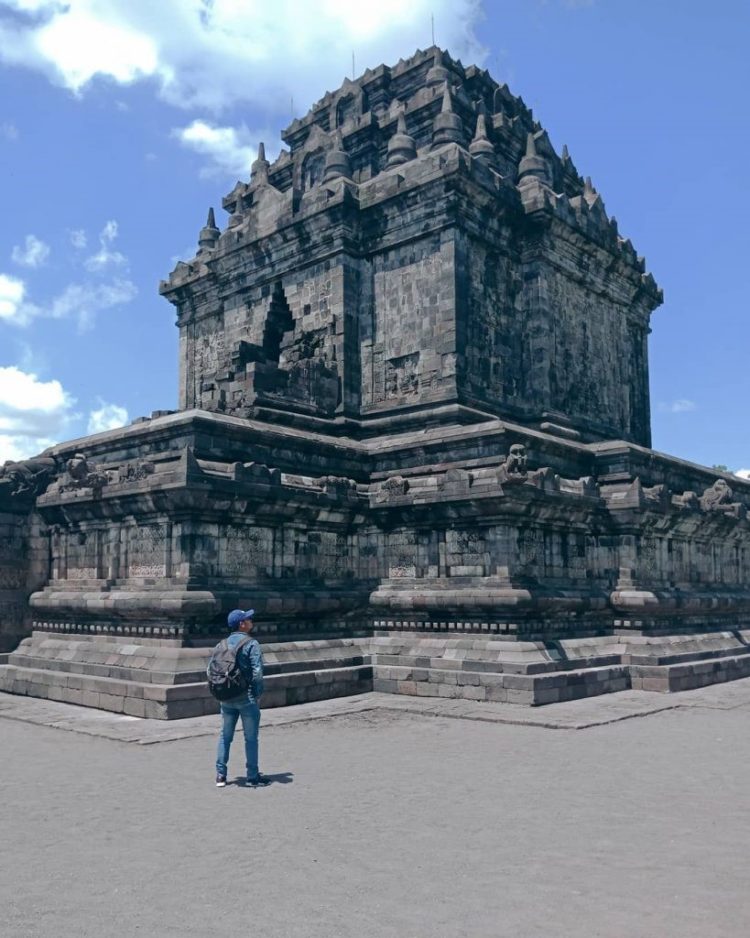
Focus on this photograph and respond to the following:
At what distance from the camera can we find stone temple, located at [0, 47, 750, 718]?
1833 cm

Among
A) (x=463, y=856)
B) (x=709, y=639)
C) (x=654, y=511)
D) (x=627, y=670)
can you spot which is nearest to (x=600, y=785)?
(x=463, y=856)

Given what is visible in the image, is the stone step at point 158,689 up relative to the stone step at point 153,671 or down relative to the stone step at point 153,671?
down

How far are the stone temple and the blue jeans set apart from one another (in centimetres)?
511


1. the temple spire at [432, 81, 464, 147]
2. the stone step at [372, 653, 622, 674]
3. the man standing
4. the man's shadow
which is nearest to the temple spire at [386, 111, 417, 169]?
the temple spire at [432, 81, 464, 147]

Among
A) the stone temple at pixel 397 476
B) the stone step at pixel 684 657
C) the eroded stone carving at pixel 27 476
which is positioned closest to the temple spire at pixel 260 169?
the stone temple at pixel 397 476

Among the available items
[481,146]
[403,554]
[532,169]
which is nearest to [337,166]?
[481,146]

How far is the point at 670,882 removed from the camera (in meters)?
7.26

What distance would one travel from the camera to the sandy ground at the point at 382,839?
6.50m

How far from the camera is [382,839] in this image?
A: 8.48 metres

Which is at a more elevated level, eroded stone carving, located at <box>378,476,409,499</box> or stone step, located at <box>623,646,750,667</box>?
eroded stone carving, located at <box>378,476,409,499</box>

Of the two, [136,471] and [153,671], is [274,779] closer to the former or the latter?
[153,671]

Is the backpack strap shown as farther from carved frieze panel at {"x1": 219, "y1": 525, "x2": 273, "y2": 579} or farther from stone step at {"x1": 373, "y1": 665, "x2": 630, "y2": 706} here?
stone step at {"x1": 373, "y1": 665, "x2": 630, "y2": 706}

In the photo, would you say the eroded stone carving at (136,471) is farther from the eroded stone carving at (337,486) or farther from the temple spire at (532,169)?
the temple spire at (532,169)

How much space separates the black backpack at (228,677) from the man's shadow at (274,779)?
1036 mm
